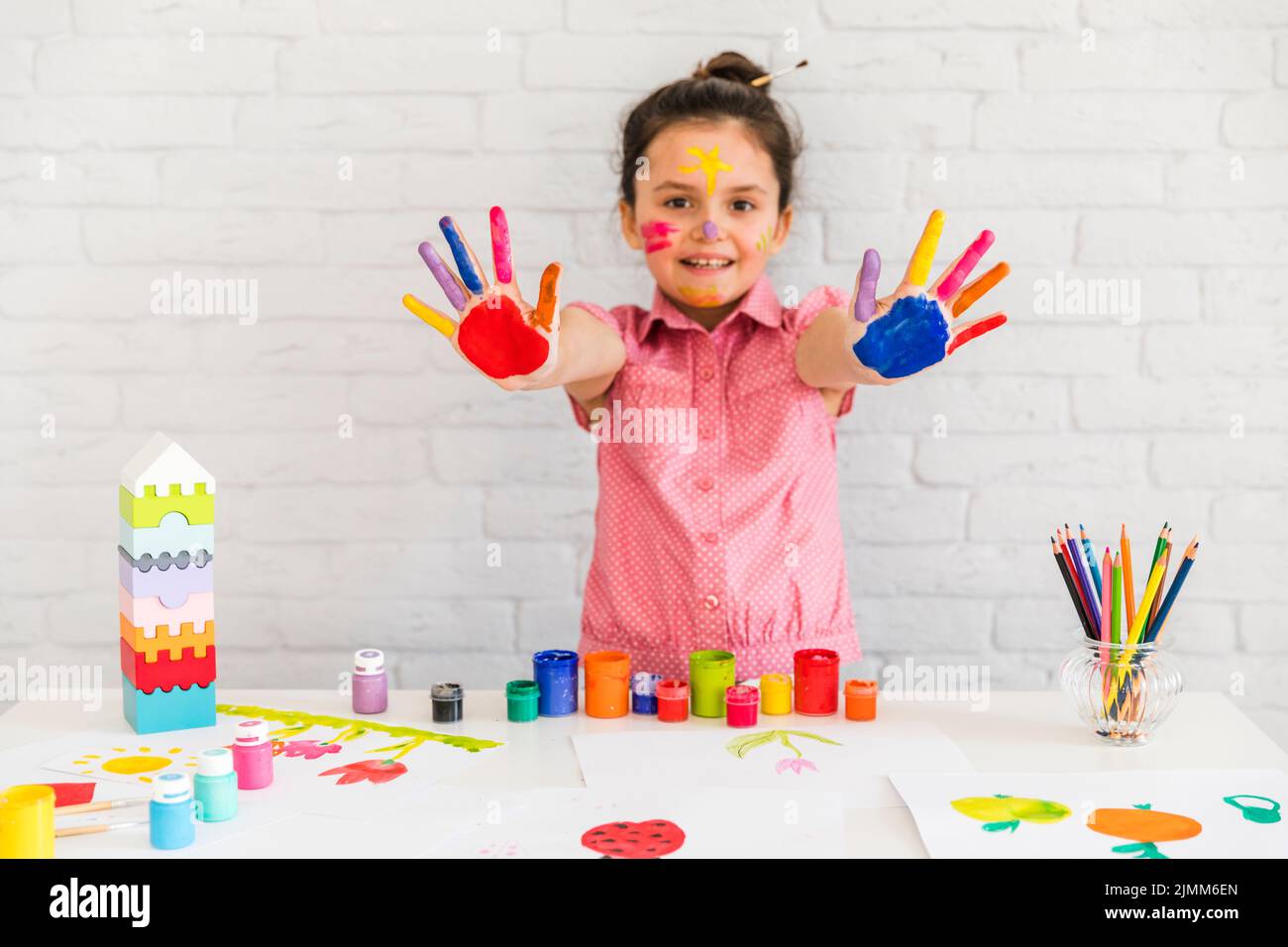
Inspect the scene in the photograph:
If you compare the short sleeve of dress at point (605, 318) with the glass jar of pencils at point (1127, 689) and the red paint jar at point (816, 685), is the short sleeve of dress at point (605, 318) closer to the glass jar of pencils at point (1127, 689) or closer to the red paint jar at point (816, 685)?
the red paint jar at point (816, 685)

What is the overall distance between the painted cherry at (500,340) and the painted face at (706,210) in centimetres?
33

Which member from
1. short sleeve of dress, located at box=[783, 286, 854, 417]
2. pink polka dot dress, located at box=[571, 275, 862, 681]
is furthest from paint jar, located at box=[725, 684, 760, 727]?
short sleeve of dress, located at box=[783, 286, 854, 417]

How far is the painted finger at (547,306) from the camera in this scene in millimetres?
1181

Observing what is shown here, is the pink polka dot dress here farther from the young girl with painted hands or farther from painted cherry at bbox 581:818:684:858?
painted cherry at bbox 581:818:684:858

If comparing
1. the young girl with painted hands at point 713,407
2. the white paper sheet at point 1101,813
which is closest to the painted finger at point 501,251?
the young girl with painted hands at point 713,407

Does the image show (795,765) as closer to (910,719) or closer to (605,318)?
(910,719)

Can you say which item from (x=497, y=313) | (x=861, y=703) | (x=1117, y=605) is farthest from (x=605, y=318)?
(x=1117, y=605)

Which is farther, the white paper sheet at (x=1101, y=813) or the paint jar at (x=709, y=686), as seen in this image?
the paint jar at (x=709, y=686)

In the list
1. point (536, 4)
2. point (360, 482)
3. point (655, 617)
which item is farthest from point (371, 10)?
point (655, 617)

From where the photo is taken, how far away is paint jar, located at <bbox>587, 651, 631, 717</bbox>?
123cm

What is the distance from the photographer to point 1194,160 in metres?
1.67

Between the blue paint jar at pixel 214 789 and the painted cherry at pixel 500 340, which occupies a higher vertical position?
the painted cherry at pixel 500 340
